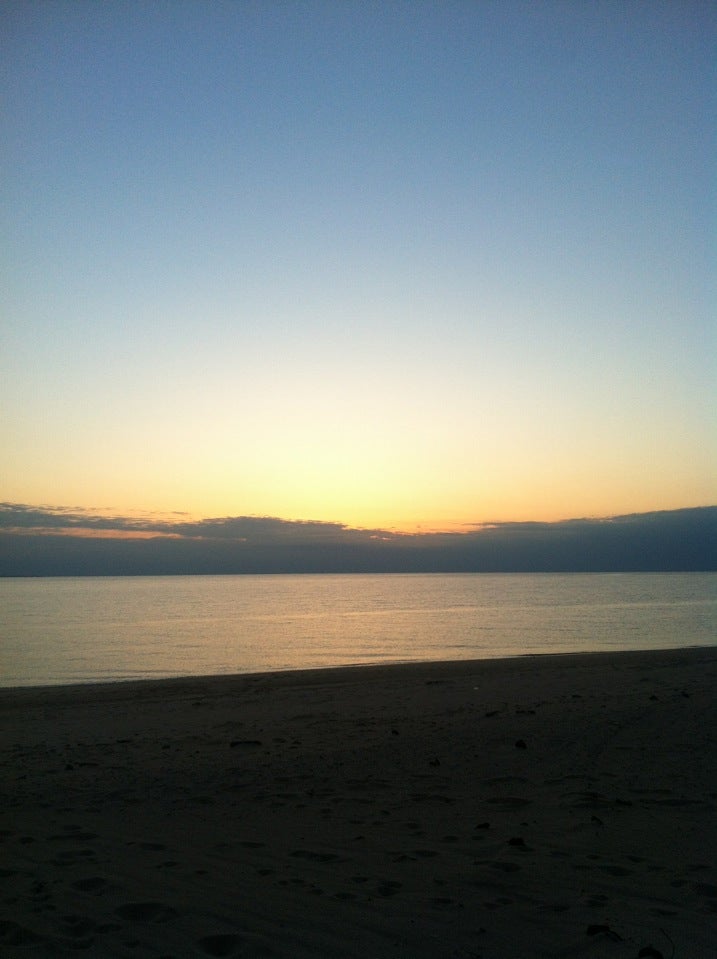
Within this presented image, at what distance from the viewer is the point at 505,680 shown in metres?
18.3

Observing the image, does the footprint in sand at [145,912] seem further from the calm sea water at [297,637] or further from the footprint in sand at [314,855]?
the calm sea water at [297,637]

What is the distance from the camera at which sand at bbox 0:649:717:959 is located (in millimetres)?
4922

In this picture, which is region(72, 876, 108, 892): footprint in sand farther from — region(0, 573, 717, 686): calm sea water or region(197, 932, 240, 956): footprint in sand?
region(0, 573, 717, 686): calm sea water

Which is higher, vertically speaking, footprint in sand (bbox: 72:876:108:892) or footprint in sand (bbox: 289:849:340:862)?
footprint in sand (bbox: 72:876:108:892)

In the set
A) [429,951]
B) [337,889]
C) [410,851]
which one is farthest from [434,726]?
[429,951]

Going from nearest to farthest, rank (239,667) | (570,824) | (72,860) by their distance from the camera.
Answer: (72,860) → (570,824) → (239,667)

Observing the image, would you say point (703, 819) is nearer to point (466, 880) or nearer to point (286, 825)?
point (466, 880)

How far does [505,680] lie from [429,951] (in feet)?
46.9

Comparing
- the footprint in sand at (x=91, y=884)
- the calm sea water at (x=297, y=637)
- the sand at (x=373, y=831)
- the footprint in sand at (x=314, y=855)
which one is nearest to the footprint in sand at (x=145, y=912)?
the sand at (x=373, y=831)

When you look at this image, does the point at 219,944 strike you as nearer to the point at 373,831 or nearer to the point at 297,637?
the point at 373,831

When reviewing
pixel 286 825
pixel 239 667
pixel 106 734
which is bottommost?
pixel 239 667

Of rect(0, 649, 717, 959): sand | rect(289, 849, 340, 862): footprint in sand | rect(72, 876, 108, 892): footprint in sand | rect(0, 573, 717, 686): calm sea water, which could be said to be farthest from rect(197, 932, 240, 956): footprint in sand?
rect(0, 573, 717, 686): calm sea water

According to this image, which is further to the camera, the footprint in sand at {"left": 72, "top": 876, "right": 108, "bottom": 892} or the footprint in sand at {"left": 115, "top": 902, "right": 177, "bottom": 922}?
the footprint in sand at {"left": 72, "top": 876, "right": 108, "bottom": 892}

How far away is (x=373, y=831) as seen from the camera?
7145 millimetres
